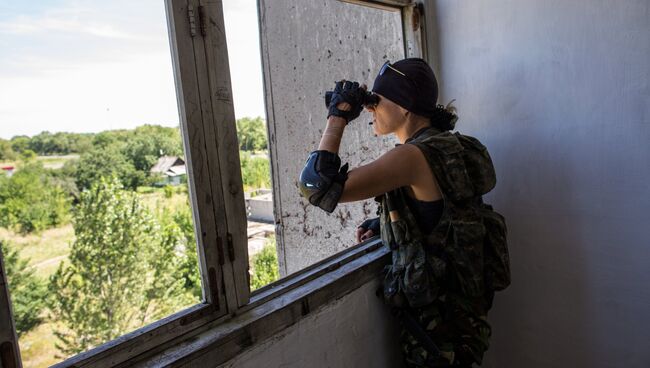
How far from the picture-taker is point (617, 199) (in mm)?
1466

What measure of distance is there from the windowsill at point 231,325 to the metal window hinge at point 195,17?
61 centimetres

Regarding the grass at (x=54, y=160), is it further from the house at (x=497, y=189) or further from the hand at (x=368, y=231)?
the hand at (x=368, y=231)

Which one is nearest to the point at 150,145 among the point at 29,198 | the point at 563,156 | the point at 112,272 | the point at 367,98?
the point at 29,198

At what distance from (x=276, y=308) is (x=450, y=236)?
56 centimetres

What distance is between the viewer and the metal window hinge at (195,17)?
92 centimetres

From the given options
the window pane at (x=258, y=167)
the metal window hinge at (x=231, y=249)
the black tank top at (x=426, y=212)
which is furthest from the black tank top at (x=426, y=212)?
the window pane at (x=258, y=167)

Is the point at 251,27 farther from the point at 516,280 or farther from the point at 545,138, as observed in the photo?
the point at 516,280

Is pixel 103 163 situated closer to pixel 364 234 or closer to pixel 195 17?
pixel 364 234

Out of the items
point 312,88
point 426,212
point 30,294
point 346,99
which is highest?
point 312,88

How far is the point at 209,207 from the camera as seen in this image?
0.96m

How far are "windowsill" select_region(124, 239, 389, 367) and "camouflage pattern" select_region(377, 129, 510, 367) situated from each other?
0.14 m

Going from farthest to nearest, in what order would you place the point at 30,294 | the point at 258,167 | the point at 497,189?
the point at 258,167, the point at 497,189, the point at 30,294

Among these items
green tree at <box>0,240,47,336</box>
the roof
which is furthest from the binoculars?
green tree at <box>0,240,47,336</box>

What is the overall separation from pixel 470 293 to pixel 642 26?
0.99 meters
